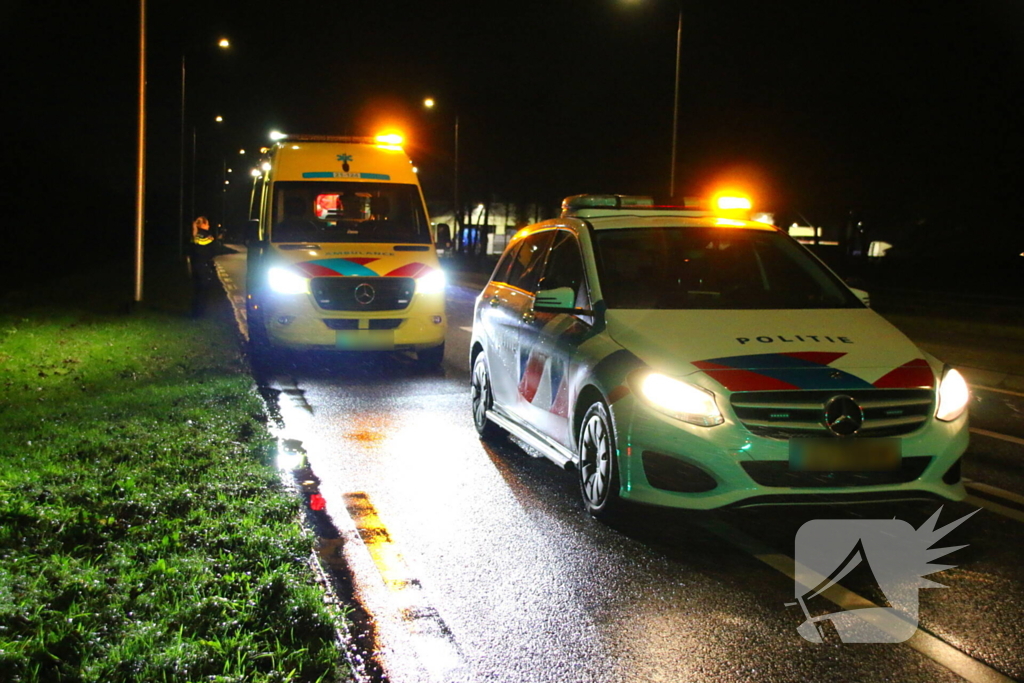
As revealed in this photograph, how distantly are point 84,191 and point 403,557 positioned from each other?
159ft

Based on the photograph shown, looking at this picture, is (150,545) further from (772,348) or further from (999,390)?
(999,390)

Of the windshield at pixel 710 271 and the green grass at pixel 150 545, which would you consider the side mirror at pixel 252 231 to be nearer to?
the green grass at pixel 150 545

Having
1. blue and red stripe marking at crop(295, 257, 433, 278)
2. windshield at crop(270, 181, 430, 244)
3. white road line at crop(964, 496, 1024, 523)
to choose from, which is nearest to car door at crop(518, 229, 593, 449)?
white road line at crop(964, 496, 1024, 523)

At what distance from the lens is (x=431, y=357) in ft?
44.5

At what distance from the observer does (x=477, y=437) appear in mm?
8828

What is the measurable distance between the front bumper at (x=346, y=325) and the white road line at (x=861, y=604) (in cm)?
711

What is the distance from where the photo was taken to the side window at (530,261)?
25.8ft

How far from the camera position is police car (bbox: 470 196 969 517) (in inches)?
215

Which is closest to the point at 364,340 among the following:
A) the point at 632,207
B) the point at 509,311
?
the point at 509,311

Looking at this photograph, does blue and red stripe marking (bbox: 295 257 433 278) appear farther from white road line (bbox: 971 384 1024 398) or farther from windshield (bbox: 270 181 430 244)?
white road line (bbox: 971 384 1024 398)

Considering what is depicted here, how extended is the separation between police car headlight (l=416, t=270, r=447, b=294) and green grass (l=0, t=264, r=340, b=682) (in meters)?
3.09

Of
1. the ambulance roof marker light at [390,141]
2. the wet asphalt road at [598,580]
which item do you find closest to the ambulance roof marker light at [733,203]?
the wet asphalt road at [598,580]

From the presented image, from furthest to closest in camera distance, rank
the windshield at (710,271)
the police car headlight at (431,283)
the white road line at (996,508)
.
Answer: the police car headlight at (431,283) → the windshield at (710,271) → the white road line at (996,508)

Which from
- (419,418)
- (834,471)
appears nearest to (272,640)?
(834,471)
